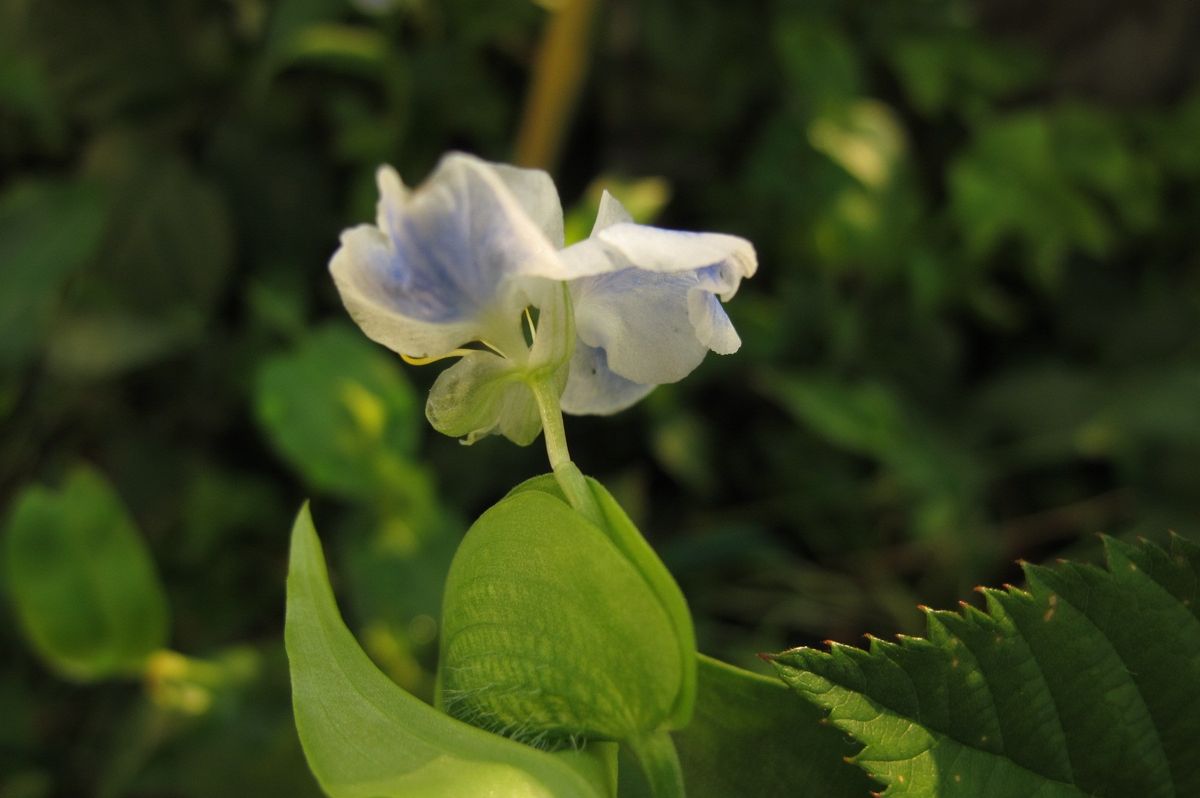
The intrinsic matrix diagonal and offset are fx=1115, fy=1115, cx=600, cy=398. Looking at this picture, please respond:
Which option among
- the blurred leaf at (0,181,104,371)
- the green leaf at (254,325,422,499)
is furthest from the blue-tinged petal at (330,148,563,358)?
the blurred leaf at (0,181,104,371)

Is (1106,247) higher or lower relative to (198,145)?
higher

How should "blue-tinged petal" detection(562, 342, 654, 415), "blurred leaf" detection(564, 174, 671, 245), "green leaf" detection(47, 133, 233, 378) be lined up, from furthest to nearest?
"green leaf" detection(47, 133, 233, 378), "blurred leaf" detection(564, 174, 671, 245), "blue-tinged petal" detection(562, 342, 654, 415)

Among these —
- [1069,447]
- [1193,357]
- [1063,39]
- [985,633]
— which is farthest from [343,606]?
[1063,39]

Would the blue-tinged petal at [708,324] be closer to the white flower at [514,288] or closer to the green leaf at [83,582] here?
the white flower at [514,288]

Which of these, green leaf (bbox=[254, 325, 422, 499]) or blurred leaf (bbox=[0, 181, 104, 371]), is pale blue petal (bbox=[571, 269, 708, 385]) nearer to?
green leaf (bbox=[254, 325, 422, 499])

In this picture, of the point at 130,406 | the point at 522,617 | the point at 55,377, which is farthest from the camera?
the point at 130,406

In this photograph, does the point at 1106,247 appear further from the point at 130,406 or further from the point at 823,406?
the point at 130,406
